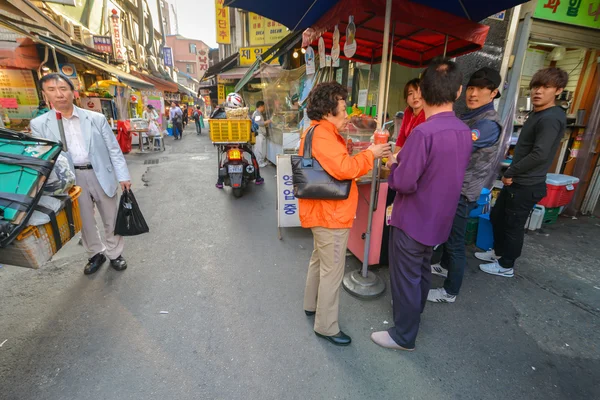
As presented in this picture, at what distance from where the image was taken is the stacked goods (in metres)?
1.50

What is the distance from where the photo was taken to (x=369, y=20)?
10.4ft

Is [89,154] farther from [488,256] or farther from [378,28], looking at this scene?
[488,256]

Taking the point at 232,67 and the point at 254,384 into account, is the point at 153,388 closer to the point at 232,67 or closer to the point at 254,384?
the point at 254,384

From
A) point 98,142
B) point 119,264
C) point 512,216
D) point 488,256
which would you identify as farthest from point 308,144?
point 488,256

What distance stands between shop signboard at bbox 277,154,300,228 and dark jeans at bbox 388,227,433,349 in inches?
85.0

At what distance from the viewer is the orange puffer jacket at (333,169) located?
1.86m

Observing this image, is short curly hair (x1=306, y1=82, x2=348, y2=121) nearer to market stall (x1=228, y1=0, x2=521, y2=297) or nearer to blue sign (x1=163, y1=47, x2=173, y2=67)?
market stall (x1=228, y1=0, x2=521, y2=297)

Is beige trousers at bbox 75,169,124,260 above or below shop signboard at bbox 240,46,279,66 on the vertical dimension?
below

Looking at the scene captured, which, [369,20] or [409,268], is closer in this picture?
[409,268]

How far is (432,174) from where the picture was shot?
1.82m

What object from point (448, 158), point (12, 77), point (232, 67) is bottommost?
point (448, 158)

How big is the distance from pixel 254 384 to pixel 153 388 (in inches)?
26.3

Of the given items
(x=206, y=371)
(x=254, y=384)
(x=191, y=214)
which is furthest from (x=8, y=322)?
(x=191, y=214)

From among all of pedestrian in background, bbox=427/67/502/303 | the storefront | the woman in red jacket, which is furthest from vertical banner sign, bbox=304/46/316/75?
the storefront
